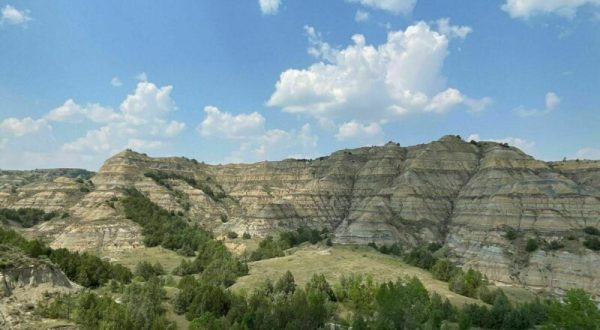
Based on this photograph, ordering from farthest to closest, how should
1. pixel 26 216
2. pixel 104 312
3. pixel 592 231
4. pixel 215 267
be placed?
1. pixel 26 216
2. pixel 592 231
3. pixel 215 267
4. pixel 104 312

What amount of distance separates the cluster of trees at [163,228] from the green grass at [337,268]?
21.0 m

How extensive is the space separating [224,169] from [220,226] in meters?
41.2

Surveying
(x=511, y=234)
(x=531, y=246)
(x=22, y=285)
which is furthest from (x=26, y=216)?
(x=531, y=246)

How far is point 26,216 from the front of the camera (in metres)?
87.2

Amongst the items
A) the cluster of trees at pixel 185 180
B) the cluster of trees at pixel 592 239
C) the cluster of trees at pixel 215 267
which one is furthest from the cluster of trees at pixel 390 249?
the cluster of trees at pixel 185 180

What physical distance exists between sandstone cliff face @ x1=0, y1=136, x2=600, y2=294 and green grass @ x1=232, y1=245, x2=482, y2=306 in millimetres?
12004

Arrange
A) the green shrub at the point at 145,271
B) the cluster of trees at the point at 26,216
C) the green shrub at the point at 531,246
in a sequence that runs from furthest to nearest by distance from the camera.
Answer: the cluster of trees at the point at 26,216 < the green shrub at the point at 531,246 < the green shrub at the point at 145,271

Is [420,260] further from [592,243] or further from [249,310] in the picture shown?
[249,310]

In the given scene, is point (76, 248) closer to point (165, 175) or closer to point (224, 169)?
point (165, 175)

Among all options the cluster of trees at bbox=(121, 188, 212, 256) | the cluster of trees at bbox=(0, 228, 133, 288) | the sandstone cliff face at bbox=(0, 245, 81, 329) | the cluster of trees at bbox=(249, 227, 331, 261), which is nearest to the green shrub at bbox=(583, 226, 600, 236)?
the cluster of trees at bbox=(249, 227, 331, 261)

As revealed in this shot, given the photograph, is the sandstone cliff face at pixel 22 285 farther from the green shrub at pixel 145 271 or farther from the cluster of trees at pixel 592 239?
the cluster of trees at pixel 592 239

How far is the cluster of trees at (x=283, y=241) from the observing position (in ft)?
234

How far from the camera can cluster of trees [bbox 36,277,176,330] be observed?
1141 inches

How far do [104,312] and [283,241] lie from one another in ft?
170
